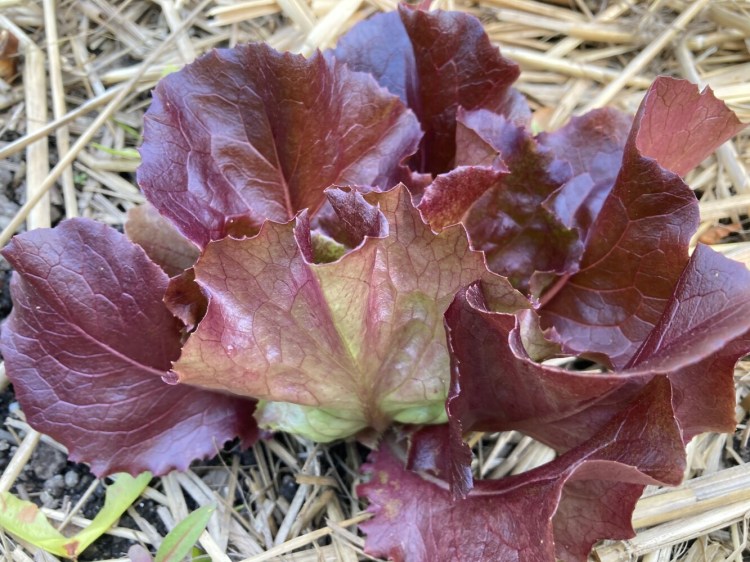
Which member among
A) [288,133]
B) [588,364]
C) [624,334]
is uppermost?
[288,133]

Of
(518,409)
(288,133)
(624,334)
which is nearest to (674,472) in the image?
(518,409)

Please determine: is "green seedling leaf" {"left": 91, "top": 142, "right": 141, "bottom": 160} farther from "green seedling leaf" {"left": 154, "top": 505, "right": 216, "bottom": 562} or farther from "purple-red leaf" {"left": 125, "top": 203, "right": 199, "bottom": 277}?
"green seedling leaf" {"left": 154, "top": 505, "right": 216, "bottom": 562}

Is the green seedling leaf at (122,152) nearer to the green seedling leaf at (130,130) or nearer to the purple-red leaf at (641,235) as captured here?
the green seedling leaf at (130,130)

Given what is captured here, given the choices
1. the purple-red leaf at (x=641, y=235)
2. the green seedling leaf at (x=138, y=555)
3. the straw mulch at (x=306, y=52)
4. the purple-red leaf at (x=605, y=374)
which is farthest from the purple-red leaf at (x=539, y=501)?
the green seedling leaf at (x=138, y=555)

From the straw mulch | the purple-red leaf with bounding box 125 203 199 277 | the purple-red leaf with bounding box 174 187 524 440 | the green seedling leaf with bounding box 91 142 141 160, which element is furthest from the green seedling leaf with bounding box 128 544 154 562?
the green seedling leaf with bounding box 91 142 141 160

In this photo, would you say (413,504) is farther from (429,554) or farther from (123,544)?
(123,544)
